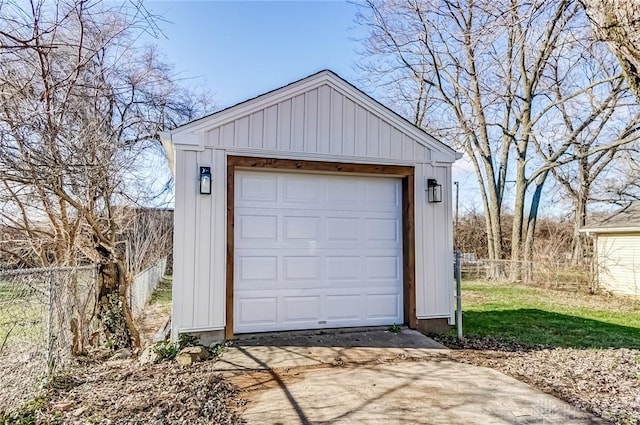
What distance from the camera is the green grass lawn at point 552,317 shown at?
6492 millimetres

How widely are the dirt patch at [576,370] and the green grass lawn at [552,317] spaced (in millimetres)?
591

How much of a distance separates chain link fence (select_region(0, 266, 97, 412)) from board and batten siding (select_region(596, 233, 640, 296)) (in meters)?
14.2

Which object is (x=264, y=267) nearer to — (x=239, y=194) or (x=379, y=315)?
(x=239, y=194)

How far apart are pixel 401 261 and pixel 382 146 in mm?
1673

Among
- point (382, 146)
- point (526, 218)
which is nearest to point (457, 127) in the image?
point (526, 218)

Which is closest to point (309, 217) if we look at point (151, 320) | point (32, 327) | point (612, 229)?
point (32, 327)

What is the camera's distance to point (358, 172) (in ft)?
19.6

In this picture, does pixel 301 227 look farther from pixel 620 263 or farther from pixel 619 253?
pixel 619 253

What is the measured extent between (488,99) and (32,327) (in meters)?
16.0

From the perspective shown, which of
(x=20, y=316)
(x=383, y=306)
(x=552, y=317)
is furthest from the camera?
(x=552, y=317)

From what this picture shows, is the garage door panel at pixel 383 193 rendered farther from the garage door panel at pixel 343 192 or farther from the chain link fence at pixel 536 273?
the chain link fence at pixel 536 273

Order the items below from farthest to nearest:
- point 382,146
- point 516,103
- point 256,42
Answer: point 516,103, point 256,42, point 382,146

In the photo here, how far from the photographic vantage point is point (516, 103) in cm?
1712

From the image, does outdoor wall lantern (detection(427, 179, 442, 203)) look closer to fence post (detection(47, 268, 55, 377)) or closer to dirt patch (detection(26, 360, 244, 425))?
dirt patch (detection(26, 360, 244, 425))
